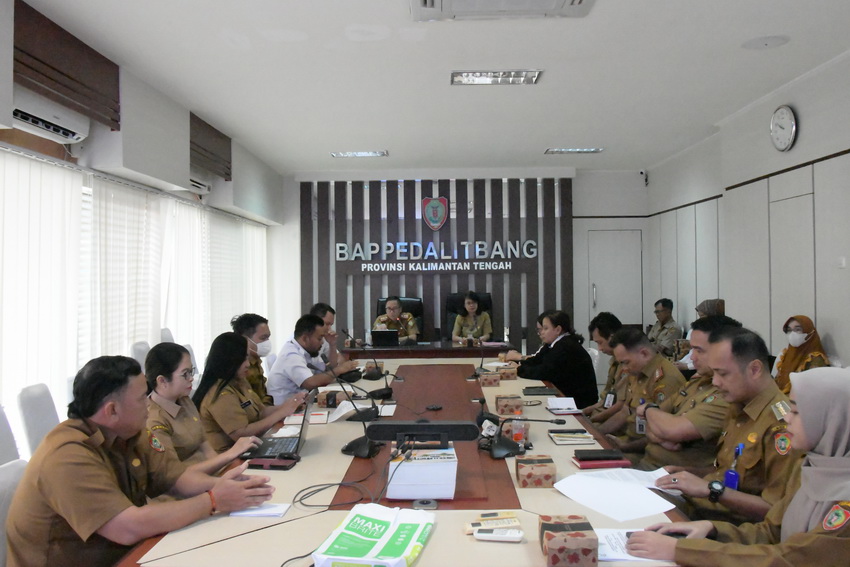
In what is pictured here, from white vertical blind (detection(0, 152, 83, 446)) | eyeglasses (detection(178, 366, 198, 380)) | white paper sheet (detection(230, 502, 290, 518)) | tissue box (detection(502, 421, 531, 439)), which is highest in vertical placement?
white vertical blind (detection(0, 152, 83, 446))

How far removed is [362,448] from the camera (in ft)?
8.06

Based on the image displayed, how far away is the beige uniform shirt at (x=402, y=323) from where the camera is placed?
25.0 ft

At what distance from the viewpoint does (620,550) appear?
160 centimetres

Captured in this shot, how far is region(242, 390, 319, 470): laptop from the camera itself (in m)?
2.31

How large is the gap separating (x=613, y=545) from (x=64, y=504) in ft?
5.10

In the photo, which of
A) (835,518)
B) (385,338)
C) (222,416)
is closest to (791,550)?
(835,518)

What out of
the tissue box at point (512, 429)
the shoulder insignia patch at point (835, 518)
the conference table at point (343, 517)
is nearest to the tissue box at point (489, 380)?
the conference table at point (343, 517)

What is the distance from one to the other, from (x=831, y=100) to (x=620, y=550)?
4.12 metres

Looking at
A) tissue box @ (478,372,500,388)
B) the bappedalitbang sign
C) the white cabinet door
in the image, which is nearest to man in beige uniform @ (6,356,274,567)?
tissue box @ (478,372,500,388)

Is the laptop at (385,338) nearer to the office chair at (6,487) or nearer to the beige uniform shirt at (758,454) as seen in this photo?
the beige uniform shirt at (758,454)

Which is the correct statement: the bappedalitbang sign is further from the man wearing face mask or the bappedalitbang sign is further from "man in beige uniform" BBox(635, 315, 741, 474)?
"man in beige uniform" BBox(635, 315, 741, 474)

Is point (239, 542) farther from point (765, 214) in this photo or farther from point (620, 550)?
point (765, 214)

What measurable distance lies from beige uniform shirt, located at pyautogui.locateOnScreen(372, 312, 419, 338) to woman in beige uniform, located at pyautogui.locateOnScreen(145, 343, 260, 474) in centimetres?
503

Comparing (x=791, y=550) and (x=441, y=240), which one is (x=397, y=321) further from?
(x=791, y=550)
